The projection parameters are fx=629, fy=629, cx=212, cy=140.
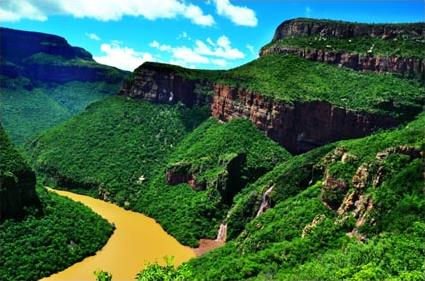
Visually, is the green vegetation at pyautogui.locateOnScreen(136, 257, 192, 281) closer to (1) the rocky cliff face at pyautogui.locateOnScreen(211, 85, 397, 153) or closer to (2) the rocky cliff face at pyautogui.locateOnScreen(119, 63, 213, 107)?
(1) the rocky cliff face at pyautogui.locateOnScreen(211, 85, 397, 153)

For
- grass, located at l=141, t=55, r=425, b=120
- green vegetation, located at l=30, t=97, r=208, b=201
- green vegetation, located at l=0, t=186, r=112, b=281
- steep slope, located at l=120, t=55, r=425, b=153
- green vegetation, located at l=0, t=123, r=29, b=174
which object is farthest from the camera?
green vegetation, located at l=30, t=97, r=208, b=201

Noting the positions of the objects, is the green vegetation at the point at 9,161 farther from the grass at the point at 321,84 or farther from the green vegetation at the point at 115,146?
the grass at the point at 321,84

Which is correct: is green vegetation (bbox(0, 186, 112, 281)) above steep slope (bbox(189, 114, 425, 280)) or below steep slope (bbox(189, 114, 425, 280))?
below

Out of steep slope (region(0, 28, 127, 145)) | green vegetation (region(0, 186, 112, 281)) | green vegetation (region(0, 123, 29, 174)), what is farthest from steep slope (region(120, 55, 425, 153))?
steep slope (region(0, 28, 127, 145))

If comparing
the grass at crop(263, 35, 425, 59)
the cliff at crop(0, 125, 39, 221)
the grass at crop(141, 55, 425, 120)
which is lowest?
the cliff at crop(0, 125, 39, 221)

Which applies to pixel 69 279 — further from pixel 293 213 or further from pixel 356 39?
pixel 356 39

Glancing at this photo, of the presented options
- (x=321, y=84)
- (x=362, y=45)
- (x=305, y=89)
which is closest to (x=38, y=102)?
(x=321, y=84)
